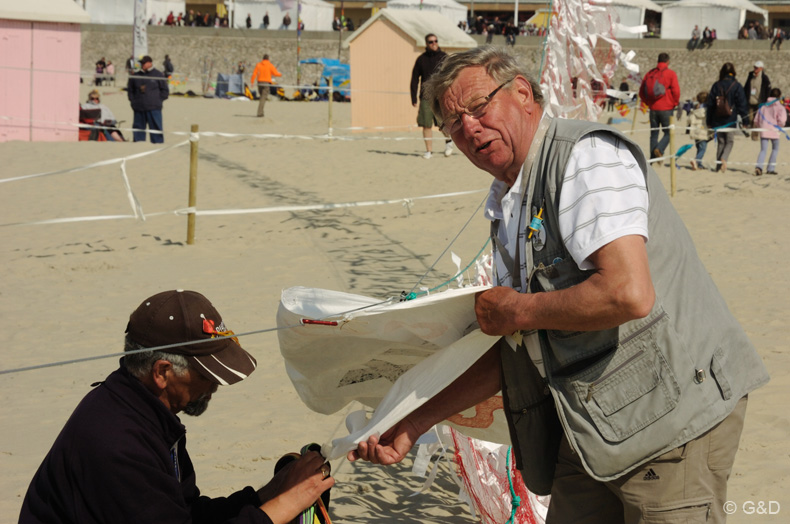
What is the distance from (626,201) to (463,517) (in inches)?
87.1

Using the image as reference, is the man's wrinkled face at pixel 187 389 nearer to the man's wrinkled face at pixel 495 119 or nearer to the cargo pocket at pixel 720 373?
the man's wrinkled face at pixel 495 119

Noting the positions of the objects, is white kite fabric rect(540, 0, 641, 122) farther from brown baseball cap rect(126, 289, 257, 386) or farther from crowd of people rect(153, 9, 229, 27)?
crowd of people rect(153, 9, 229, 27)

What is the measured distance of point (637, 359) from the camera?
1.87m

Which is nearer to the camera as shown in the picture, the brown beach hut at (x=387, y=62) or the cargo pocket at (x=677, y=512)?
the cargo pocket at (x=677, y=512)

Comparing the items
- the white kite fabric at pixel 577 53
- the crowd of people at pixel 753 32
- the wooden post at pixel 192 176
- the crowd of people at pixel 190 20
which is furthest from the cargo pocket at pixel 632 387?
the crowd of people at pixel 190 20

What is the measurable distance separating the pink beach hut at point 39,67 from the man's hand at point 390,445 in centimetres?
1361

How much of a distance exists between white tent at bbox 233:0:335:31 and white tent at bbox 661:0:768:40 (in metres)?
17.8

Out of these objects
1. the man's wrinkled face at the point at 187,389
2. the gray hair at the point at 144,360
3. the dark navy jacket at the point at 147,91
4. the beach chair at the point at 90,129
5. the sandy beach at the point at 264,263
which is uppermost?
the dark navy jacket at the point at 147,91

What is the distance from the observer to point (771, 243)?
882cm

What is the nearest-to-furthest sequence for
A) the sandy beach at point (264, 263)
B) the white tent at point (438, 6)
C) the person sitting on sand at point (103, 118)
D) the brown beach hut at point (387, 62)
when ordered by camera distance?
the sandy beach at point (264, 263) < the person sitting on sand at point (103, 118) < the brown beach hut at point (387, 62) < the white tent at point (438, 6)

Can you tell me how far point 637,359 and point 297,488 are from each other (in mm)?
976

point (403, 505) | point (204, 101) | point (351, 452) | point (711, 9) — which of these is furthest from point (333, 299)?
point (711, 9)

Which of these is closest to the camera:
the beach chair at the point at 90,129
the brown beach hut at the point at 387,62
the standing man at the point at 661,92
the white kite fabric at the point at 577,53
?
the white kite fabric at the point at 577,53

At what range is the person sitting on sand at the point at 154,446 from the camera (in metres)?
1.97
